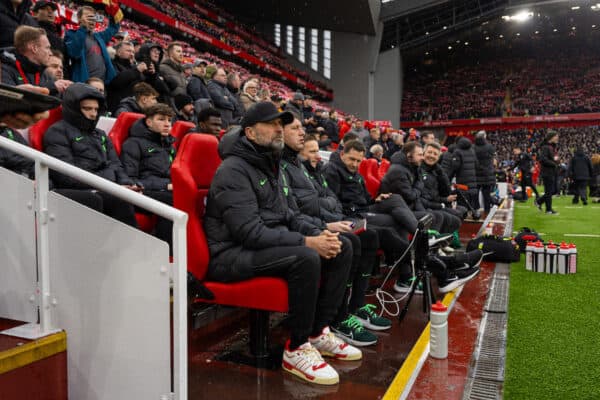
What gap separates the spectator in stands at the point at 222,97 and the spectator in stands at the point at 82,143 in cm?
288

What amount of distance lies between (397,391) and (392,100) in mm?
28529

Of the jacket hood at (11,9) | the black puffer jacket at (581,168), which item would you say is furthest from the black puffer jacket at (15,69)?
the black puffer jacket at (581,168)

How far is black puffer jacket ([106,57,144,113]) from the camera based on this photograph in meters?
5.50

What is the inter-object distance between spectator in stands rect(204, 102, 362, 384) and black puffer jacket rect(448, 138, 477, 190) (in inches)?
287

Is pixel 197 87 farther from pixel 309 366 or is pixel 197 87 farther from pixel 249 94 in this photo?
pixel 309 366

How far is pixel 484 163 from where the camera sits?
10.4 m

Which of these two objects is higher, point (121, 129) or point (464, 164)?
point (121, 129)

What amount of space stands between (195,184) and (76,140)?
1093mm

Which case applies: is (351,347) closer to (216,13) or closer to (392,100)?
(216,13)

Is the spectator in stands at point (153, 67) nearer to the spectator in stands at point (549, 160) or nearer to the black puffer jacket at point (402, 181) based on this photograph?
the black puffer jacket at point (402, 181)

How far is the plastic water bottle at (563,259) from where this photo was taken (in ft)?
17.6

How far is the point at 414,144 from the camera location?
205 inches

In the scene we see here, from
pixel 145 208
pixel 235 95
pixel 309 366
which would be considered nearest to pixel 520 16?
pixel 235 95

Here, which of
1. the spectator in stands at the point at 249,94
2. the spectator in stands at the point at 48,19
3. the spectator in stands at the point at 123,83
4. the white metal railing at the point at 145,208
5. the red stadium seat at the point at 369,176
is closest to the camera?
the white metal railing at the point at 145,208
